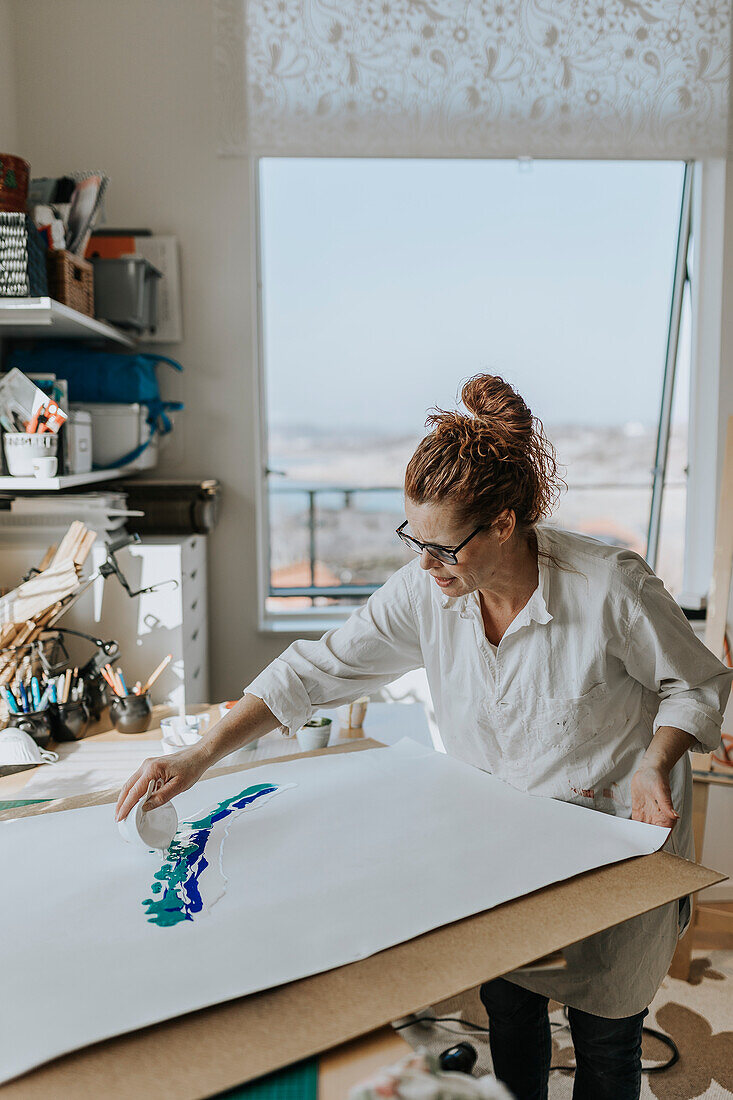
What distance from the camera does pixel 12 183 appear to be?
6.48 feet

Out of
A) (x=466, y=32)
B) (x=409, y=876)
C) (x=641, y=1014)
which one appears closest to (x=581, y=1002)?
(x=641, y=1014)

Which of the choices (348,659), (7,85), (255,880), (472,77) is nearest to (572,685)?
(348,659)

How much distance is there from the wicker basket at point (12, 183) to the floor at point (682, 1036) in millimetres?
2132

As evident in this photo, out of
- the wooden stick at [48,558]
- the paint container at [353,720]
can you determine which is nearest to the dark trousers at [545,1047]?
the paint container at [353,720]

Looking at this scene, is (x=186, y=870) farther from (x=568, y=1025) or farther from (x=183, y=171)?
(x=183, y=171)

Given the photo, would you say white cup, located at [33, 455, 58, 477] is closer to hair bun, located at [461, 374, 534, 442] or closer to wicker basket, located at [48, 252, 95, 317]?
wicker basket, located at [48, 252, 95, 317]

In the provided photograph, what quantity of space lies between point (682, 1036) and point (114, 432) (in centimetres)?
214

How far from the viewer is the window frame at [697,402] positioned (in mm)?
2840

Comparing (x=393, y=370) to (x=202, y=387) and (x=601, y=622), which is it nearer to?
(x=202, y=387)

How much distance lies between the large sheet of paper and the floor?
1082mm

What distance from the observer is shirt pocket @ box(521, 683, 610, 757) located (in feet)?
3.96

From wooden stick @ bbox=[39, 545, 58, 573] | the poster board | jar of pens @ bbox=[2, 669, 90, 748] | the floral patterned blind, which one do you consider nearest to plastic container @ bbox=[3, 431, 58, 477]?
wooden stick @ bbox=[39, 545, 58, 573]

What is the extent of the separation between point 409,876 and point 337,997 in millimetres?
219

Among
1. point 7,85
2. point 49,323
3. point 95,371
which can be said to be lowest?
point 95,371
